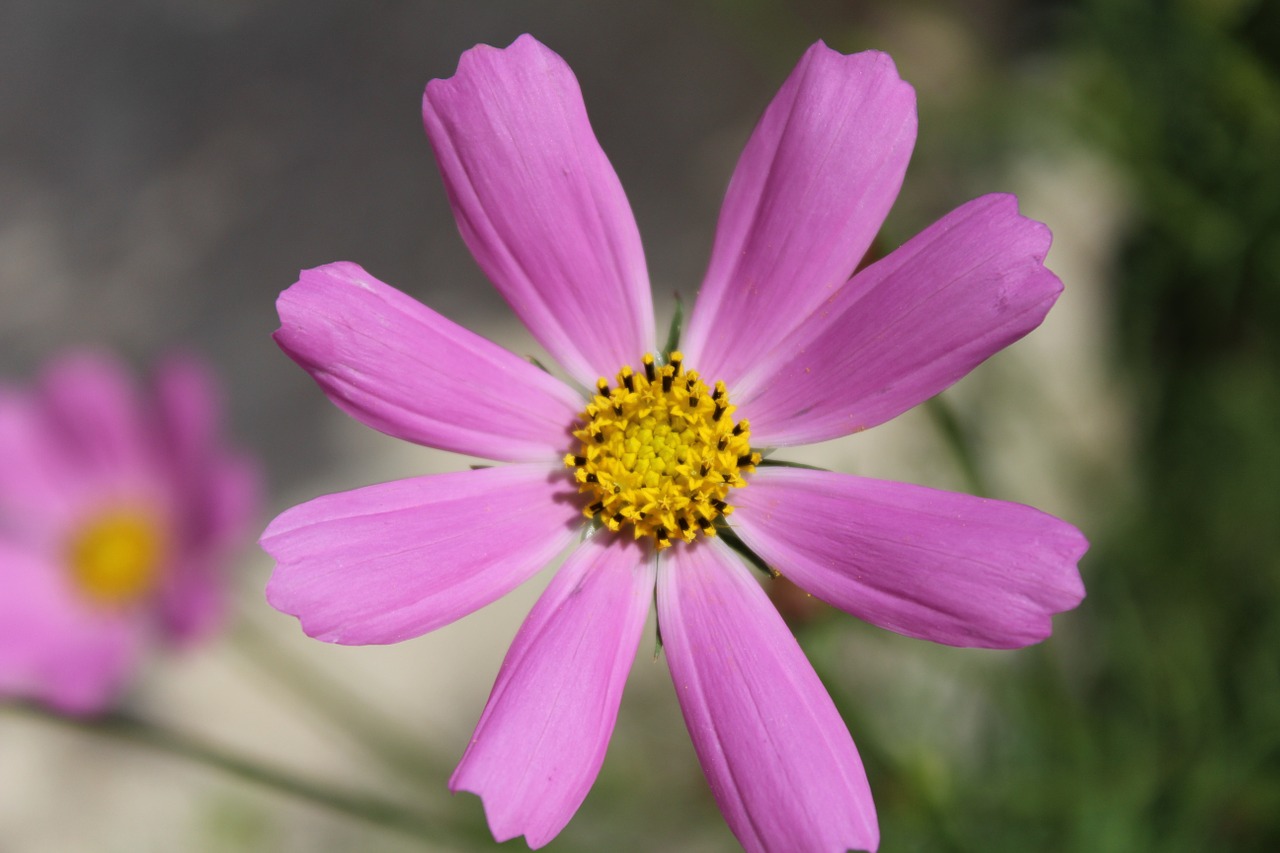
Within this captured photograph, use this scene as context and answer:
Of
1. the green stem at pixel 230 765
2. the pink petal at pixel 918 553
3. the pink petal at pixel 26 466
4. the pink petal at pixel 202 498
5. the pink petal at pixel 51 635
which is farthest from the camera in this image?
the pink petal at pixel 26 466

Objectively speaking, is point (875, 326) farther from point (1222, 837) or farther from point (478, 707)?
point (478, 707)

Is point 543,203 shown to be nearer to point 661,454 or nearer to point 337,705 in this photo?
point 661,454

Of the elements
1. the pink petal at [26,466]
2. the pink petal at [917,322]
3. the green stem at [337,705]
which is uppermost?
the pink petal at [917,322]

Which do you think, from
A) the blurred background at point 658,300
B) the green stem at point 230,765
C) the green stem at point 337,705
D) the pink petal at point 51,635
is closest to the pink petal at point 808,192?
the green stem at point 230,765

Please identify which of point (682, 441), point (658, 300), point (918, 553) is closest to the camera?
point (918, 553)

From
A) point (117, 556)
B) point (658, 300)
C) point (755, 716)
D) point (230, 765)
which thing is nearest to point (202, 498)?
point (117, 556)

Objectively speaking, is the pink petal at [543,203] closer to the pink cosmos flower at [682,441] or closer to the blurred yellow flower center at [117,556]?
the pink cosmos flower at [682,441]
